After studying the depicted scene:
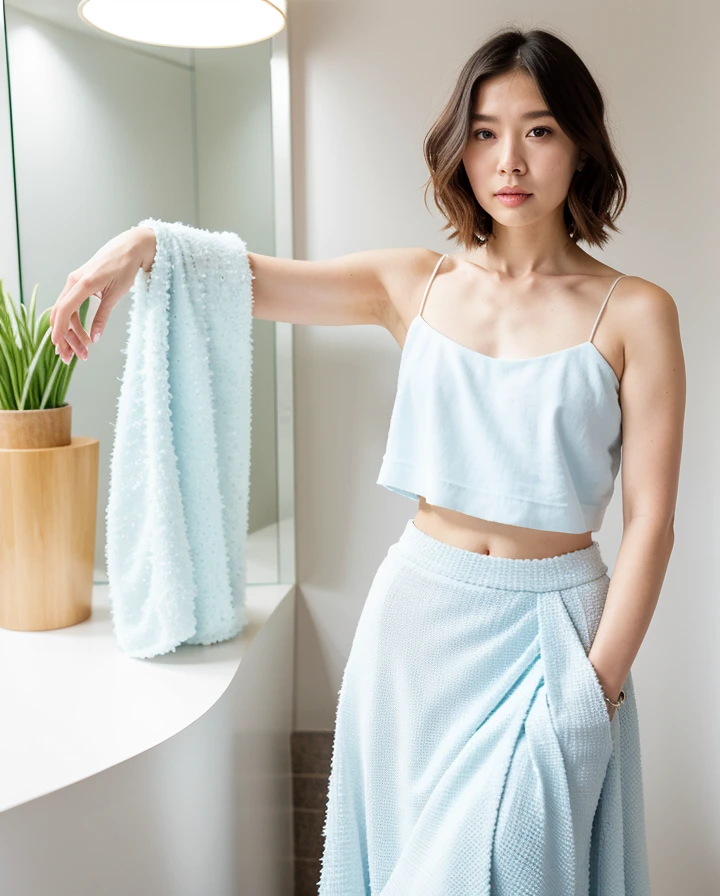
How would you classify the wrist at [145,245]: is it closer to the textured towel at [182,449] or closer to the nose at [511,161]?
the textured towel at [182,449]

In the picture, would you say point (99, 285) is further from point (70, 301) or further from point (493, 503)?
point (493, 503)

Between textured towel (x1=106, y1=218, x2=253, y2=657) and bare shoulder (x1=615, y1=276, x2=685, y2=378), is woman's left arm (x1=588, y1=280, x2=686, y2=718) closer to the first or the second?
bare shoulder (x1=615, y1=276, x2=685, y2=378)

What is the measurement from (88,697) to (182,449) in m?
0.38

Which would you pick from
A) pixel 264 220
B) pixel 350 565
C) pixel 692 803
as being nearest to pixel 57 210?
pixel 264 220

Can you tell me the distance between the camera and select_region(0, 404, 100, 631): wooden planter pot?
55.5 inches

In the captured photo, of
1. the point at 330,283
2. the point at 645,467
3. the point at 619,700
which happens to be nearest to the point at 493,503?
the point at 645,467

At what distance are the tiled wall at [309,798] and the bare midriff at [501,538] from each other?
0.73 meters

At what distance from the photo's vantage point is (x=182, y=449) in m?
1.35

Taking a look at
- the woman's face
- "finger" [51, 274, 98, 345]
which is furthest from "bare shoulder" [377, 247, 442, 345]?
"finger" [51, 274, 98, 345]

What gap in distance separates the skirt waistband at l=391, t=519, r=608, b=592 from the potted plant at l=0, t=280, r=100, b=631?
0.63m

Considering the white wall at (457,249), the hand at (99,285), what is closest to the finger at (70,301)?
the hand at (99,285)

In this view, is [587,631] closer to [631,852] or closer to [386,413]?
[631,852]

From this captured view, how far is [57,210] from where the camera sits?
1.54 metres

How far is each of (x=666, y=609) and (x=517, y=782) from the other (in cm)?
68
